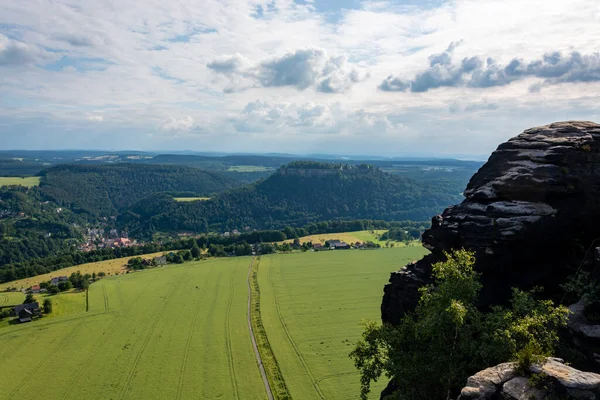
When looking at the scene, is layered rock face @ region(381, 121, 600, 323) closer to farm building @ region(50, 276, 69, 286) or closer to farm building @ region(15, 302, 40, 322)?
farm building @ region(15, 302, 40, 322)

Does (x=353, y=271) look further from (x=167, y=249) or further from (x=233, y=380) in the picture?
(x=167, y=249)

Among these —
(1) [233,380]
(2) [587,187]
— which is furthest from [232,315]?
(2) [587,187]

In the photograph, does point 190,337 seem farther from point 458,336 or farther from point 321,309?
point 458,336

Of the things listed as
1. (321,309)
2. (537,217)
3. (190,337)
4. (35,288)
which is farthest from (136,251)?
(537,217)

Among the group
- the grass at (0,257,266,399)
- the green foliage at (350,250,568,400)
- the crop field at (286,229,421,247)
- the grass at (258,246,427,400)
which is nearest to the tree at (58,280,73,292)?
the grass at (0,257,266,399)

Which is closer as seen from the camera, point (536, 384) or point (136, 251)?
point (536, 384)
